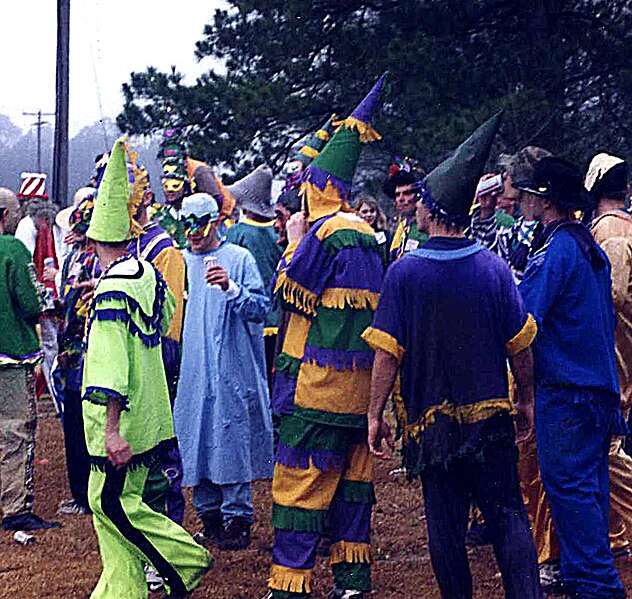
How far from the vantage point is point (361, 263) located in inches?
208

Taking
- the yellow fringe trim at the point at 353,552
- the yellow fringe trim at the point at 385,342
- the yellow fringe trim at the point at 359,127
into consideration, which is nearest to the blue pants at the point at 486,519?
the yellow fringe trim at the point at 385,342

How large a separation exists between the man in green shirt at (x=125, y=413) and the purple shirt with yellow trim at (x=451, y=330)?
1054mm

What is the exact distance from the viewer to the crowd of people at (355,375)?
461cm

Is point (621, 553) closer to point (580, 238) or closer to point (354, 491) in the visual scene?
point (354, 491)

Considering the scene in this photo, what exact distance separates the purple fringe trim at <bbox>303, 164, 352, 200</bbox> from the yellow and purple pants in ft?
3.62

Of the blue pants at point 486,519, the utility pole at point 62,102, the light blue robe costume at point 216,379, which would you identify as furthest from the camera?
the utility pole at point 62,102

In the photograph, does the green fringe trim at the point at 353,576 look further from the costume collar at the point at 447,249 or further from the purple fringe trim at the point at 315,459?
the costume collar at the point at 447,249

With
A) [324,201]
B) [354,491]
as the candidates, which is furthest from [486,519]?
[324,201]

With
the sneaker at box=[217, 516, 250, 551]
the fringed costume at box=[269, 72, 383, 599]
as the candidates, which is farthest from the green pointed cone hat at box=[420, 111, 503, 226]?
the sneaker at box=[217, 516, 250, 551]

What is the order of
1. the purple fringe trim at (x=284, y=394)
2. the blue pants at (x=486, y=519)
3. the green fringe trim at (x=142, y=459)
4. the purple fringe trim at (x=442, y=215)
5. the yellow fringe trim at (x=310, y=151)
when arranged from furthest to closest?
the yellow fringe trim at (x=310, y=151) < the purple fringe trim at (x=284, y=394) < the green fringe trim at (x=142, y=459) < the purple fringe trim at (x=442, y=215) < the blue pants at (x=486, y=519)

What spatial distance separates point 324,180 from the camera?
5.46m

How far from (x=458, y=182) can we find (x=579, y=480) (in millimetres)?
1557

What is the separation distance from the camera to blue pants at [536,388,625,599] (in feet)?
17.3

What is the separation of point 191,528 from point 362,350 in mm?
2405
